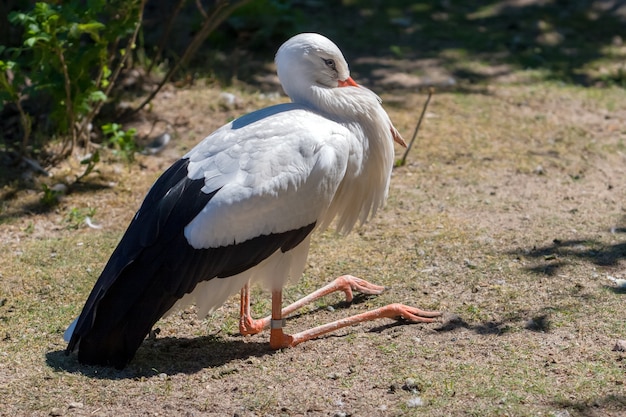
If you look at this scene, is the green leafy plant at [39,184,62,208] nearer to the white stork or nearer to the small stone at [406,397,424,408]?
the white stork

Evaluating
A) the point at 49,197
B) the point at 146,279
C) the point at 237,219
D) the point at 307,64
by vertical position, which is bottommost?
the point at 49,197

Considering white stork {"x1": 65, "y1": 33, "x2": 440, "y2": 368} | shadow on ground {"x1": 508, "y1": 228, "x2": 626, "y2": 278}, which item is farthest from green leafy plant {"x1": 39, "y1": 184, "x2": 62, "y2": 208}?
shadow on ground {"x1": 508, "y1": 228, "x2": 626, "y2": 278}

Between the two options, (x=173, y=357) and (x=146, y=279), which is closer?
(x=146, y=279)

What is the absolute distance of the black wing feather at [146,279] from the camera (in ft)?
14.2

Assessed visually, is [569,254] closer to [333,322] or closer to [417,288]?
[417,288]

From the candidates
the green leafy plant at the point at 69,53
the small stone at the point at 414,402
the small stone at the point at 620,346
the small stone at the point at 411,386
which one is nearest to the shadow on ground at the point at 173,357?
the small stone at the point at 411,386

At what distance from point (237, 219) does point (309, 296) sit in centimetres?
96

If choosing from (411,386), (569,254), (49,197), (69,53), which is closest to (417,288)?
(569,254)

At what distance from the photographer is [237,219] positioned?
433 cm

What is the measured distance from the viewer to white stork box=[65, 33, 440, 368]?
14.2ft

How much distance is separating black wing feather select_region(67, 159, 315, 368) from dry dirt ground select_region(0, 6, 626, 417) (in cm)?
16

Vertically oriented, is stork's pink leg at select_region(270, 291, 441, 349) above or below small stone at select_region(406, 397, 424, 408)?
below

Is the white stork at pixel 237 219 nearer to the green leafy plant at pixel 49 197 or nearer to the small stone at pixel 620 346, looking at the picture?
the small stone at pixel 620 346

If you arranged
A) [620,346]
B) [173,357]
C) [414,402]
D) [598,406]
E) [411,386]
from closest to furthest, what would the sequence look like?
[598,406] < [414,402] < [411,386] < [620,346] < [173,357]
